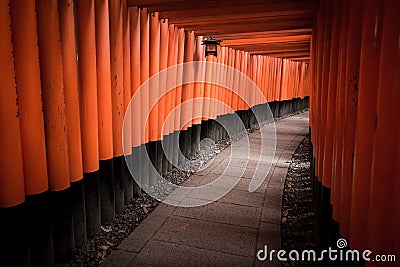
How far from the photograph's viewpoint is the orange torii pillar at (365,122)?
1842 millimetres

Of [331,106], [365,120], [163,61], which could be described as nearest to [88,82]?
[163,61]

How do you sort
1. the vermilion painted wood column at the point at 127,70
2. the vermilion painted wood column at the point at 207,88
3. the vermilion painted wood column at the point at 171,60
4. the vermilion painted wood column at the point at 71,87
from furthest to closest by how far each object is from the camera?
the vermilion painted wood column at the point at 207,88
the vermilion painted wood column at the point at 171,60
the vermilion painted wood column at the point at 127,70
the vermilion painted wood column at the point at 71,87

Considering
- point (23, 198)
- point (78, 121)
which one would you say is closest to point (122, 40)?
point (78, 121)

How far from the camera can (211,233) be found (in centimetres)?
453

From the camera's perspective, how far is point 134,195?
5711 mm

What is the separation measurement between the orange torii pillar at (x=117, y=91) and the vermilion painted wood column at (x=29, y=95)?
1.62m

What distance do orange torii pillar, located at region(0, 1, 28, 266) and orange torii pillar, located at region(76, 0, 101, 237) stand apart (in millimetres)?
1149

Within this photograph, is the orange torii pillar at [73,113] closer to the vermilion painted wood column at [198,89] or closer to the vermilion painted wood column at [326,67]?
the vermilion painted wood column at [326,67]

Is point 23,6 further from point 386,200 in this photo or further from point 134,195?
point 134,195

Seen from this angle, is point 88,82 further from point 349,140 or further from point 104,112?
point 349,140

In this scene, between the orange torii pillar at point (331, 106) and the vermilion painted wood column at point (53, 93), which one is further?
the vermilion painted wood column at point (53, 93)

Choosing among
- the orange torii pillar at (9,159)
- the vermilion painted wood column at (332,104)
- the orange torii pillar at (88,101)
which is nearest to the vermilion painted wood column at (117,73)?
the orange torii pillar at (88,101)

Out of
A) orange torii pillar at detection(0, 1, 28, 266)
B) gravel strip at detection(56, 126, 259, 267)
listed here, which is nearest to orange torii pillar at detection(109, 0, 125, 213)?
gravel strip at detection(56, 126, 259, 267)

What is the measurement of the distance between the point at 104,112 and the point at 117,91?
48cm
